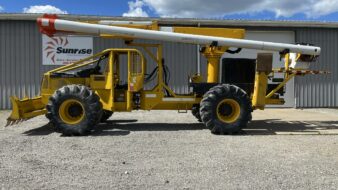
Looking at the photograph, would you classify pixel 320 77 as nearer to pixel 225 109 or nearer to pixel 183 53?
pixel 183 53

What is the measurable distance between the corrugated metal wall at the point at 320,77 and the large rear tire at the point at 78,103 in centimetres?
1088

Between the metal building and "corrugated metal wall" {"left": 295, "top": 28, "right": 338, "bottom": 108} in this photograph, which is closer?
the metal building

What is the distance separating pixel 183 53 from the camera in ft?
54.2

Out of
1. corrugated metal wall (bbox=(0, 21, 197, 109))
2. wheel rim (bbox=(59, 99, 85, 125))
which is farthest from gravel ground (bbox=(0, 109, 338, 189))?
corrugated metal wall (bbox=(0, 21, 197, 109))

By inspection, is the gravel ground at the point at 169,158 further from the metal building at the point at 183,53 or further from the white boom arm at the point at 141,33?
the metal building at the point at 183,53

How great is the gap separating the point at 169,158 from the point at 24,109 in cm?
470

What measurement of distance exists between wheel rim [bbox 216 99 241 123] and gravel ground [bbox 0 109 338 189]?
0.51 metres

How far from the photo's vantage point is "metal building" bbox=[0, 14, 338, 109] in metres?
15.7

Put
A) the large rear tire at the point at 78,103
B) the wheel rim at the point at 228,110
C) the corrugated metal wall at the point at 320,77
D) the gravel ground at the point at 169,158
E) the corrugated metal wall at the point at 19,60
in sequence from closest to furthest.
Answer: the gravel ground at the point at 169,158
the large rear tire at the point at 78,103
the wheel rim at the point at 228,110
the corrugated metal wall at the point at 19,60
the corrugated metal wall at the point at 320,77

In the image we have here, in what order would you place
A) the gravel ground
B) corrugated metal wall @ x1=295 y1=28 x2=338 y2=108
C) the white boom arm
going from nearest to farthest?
1. the gravel ground
2. the white boom arm
3. corrugated metal wall @ x1=295 y1=28 x2=338 y2=108

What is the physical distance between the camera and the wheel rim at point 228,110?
375 inches

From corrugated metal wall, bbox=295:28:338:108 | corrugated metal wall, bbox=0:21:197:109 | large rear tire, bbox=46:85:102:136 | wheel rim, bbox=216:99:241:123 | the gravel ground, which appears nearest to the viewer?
the gravel ground

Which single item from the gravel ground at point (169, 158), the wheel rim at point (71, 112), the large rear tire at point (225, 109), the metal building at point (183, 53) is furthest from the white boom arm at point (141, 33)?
the metal building at point (183, 53)

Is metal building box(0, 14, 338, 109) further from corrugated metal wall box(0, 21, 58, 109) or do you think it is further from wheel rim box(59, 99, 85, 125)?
wheel rim box(59, 99, 85, 125)
